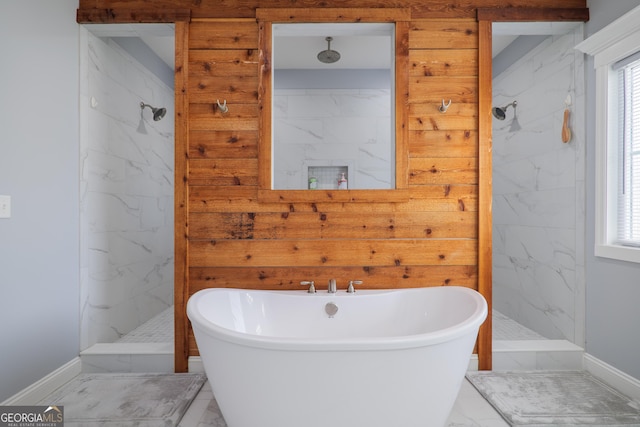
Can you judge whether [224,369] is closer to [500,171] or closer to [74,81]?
[74,81]

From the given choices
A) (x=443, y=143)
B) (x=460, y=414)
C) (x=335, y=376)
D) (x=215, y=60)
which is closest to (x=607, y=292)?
(x=460, y=414)

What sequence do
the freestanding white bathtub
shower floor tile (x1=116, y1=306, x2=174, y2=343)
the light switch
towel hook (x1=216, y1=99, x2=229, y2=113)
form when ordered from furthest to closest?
shower floor tile (x1=116, y1=306, x2=174, y2=343) < towel hook (x1=216, y1=99, x2=229, y2=113) < the light switch < the freestanding white bathtub

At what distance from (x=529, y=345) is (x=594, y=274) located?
0.59 meters

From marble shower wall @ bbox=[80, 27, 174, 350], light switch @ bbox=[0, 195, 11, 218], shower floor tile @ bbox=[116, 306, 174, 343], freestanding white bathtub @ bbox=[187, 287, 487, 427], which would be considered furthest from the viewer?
shower floor tile @ bbox=[116, 306, 174, 343]

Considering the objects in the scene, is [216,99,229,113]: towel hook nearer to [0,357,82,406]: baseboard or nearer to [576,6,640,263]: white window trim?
[0,357,82,406]: baseboard

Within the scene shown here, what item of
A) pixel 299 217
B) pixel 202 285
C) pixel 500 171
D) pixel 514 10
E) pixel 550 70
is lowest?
pixel 202 285

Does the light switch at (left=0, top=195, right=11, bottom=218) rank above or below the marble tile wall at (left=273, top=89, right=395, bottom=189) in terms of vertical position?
below

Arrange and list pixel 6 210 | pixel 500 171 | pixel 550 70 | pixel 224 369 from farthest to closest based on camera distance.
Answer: pixel 500 171, pixel 550 70, pixel 6 210, pixel 224 369

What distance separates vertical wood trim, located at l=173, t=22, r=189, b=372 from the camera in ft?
6.72

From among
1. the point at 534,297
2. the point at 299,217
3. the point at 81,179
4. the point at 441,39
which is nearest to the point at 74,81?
the point at 81,179

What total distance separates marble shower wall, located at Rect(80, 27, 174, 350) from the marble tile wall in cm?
113

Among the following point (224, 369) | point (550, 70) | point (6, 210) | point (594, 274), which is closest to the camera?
point (224, 369)

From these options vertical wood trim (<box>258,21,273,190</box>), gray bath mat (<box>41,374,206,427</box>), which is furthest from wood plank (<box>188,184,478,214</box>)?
gray bath mat (<box>41,374,206,427</box>)

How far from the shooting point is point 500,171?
10.3 ft
